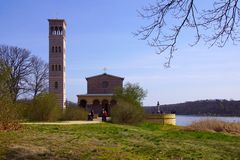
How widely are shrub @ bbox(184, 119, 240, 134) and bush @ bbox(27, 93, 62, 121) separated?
424 inches

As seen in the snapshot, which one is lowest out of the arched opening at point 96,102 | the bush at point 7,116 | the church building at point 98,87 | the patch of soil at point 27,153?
the patch of soil at point 27,153

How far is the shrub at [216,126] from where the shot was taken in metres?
33.3

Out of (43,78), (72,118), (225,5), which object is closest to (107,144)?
(225,5)

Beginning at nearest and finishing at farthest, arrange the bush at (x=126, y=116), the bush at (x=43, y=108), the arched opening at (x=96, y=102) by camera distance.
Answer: the bush at (x=43, y=108) < the bush at (x=126, y=116) < the arched opening at (x=96, y=102)

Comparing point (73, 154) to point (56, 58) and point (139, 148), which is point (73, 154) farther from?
point (56, 58)

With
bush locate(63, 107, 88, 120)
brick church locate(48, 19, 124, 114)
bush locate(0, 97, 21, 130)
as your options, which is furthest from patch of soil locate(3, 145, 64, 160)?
brick church locate(48, 19, 124, 114)

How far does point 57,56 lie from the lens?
268 feet

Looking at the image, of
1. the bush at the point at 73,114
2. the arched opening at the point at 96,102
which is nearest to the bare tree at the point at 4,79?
the bush at the point at 73,114

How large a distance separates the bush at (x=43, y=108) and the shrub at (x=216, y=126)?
35.3 ft

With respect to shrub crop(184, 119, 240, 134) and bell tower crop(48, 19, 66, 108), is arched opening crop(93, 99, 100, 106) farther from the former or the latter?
shrub crop(184, 119, 240, 134)

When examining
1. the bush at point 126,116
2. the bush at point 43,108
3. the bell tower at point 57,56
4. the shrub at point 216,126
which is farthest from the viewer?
the bell tower at point 57,56

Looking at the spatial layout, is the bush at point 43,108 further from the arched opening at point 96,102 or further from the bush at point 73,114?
the arched opening at point 96,102

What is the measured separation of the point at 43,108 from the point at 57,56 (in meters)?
48.3

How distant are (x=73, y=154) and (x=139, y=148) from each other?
3016 millimetres
